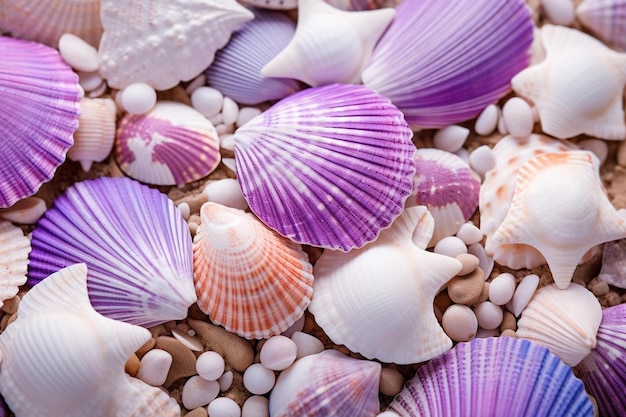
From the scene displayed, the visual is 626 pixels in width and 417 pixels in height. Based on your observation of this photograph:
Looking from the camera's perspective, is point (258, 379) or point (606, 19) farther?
point (606, 19)

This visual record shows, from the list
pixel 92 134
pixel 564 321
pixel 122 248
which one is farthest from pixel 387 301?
pixel 92 134

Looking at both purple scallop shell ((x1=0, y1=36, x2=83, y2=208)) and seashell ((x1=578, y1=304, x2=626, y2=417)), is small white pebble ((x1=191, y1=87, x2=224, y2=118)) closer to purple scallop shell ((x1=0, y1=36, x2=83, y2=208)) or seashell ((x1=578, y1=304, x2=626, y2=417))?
purple scallop shell ((x1=0, y1=36, x2=83, y2=208))

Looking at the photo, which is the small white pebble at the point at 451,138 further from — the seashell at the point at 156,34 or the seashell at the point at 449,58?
the seashell at the point at 156,34

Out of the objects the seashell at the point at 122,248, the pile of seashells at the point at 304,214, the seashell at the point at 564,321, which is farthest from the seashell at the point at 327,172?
the seashell at the point at 564,321

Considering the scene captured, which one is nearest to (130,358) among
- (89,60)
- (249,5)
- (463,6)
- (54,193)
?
(54,193)

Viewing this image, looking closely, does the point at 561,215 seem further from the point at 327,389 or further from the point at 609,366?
the point at 327,389

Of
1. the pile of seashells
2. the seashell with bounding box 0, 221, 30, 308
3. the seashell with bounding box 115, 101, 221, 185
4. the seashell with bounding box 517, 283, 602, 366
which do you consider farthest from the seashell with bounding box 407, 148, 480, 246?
the seashell with bounding box 0, 221, 30, 308

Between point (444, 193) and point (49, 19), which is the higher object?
point (49, 19)
